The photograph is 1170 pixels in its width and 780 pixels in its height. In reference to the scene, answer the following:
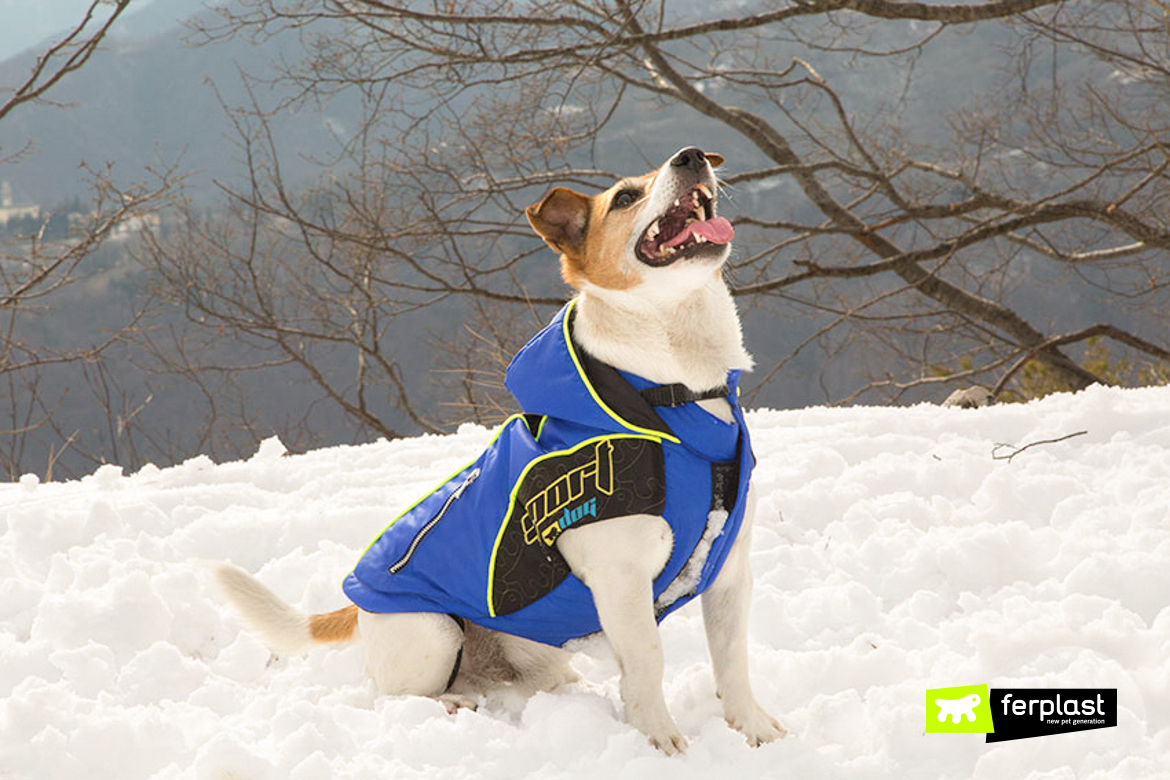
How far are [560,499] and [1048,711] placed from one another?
5.38 feet

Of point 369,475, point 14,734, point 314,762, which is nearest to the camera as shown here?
point 314,762

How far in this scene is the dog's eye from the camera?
3.10 metres

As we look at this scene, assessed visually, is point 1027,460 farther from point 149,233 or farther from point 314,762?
point 149,233

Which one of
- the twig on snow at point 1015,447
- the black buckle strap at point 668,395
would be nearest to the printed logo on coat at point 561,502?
the black buckle strap at point 668,395

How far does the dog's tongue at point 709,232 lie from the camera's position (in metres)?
2.90

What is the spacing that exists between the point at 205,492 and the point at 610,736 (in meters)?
3.38

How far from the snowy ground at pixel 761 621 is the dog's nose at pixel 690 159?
171 cm

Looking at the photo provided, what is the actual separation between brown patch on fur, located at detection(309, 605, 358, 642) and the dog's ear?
1.52 m

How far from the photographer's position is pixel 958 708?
2.97 metres

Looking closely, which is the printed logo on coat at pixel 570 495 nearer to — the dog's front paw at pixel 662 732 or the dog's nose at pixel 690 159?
the dog's front paw at pixel 662 732

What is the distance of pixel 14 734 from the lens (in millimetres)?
2834

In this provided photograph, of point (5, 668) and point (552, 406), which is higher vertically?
point (552, 406)

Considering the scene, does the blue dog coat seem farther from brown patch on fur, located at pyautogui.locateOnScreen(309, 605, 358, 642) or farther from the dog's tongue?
the dog's tongue

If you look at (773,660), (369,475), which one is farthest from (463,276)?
(773,660)
